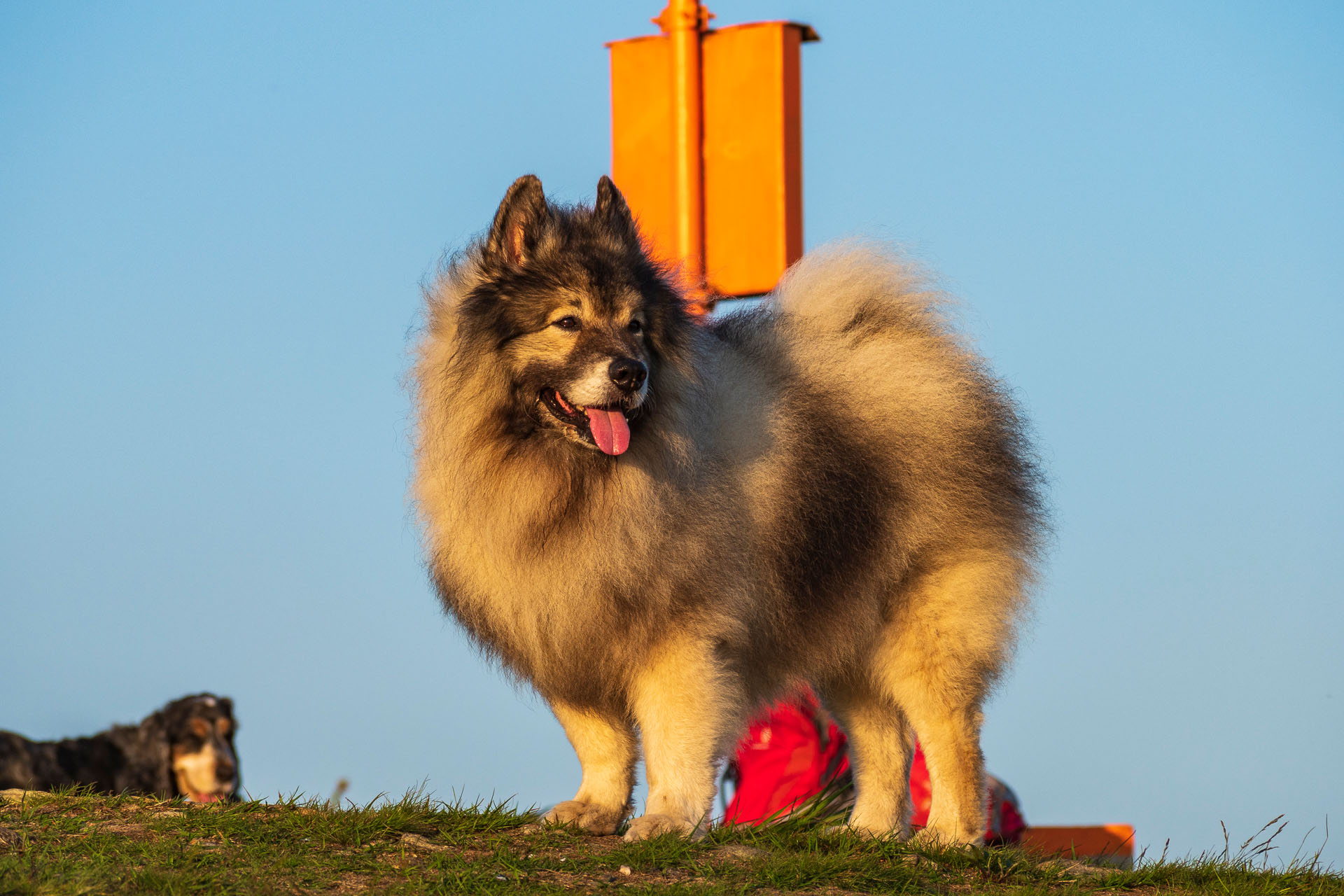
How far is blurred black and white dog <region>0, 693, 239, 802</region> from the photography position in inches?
278

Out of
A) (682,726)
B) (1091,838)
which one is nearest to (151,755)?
(682,726)

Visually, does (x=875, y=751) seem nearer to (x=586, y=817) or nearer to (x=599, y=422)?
(x=586, y=817)

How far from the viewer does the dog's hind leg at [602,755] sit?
17.0ft

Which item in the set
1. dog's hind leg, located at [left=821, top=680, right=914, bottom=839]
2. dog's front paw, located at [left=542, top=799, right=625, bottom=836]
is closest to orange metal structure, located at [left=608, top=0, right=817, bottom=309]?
dog's hind leg, located at [left=821, top=680, right=914, bottom=839]

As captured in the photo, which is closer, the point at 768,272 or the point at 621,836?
the point at 621,836

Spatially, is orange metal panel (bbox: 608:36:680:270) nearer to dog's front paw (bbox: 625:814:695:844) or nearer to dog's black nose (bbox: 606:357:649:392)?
dog's black nose (bbox: 606:357:649:392)

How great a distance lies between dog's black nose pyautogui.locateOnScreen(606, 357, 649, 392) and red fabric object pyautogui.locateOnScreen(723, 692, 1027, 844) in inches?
117

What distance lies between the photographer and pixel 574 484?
493 centimetres

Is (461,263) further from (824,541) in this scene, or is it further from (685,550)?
(824,541)

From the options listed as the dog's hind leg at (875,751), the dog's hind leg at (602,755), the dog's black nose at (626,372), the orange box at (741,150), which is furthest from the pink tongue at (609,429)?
the orange box at (741,150)

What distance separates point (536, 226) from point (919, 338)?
1.90m

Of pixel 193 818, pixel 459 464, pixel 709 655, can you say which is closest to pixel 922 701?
pixel 709 655

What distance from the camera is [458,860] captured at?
13.7 ft

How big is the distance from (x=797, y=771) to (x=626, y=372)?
361cm
